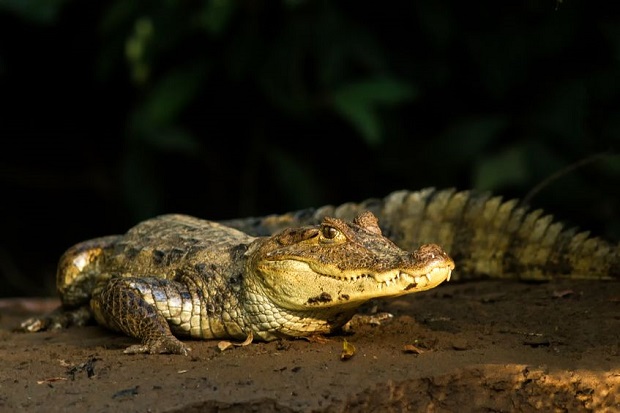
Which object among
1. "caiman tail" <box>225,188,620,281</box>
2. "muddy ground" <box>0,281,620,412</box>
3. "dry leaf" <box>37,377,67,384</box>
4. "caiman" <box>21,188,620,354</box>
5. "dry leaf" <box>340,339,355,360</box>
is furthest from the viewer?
"caiman tail" <box>225,188,620,281</box>

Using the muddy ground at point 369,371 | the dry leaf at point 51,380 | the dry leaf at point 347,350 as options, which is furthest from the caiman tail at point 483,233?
the dry leaf at point 51,380

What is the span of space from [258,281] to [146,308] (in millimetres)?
451

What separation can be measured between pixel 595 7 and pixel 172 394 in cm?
466

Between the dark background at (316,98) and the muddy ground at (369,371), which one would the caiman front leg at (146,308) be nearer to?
the muddy ground at (369,371)

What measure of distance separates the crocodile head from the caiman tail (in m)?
1.30

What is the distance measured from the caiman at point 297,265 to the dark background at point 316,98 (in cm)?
132

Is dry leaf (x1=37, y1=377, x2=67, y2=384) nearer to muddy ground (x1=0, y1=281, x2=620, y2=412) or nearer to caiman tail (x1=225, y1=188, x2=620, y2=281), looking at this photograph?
muddy ground (x1=0, y1=281, x2=620, y2=412)

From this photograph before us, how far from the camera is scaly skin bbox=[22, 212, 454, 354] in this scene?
12.0ft

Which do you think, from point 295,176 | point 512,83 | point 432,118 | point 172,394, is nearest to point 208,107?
point 295,176

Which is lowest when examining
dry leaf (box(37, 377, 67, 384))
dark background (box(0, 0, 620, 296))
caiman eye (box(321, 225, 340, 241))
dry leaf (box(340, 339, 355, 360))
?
dry leaf (box(37, 377, 67, 384))

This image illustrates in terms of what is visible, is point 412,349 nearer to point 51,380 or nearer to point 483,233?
point 51,380

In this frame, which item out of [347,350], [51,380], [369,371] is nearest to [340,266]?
[347,350]

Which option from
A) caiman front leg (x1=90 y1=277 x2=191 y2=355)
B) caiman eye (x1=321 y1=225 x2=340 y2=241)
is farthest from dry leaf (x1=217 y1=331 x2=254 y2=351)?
caiman eye (x1=321 y1=225 x2=340 y2=241)

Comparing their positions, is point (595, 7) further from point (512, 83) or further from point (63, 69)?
point (63, 69)
